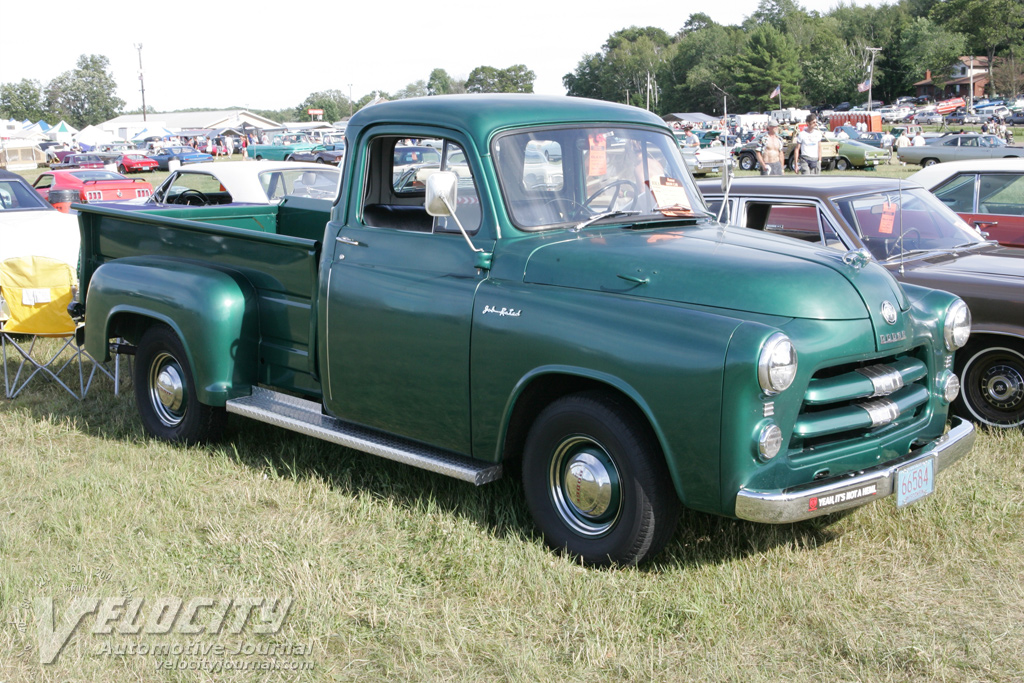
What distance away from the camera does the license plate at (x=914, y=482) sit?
371cm

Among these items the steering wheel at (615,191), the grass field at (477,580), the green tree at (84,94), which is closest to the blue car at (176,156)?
the grass field at (477,580)

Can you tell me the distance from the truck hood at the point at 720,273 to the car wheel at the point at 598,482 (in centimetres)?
50

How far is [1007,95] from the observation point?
294 ft

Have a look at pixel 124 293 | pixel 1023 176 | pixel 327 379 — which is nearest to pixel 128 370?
pixel 124 293

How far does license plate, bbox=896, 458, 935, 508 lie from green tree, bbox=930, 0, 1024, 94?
336 feet

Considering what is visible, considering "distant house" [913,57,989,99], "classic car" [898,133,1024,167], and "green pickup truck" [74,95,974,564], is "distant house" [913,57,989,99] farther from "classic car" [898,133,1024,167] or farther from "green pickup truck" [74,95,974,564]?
"green pickup truck" [74,95,974,564]

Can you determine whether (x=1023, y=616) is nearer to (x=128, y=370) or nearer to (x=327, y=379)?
(x=327, y=379)

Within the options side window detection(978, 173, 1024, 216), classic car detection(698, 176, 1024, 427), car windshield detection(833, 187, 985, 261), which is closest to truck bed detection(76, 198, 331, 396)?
classic car detection(698, 176, 1024, 427)

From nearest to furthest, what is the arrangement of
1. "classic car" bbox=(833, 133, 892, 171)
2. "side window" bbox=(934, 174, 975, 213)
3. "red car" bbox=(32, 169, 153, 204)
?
"side window" bbox=(934, 174, 975, 213) → "red car" bbox=(32, 169, 153, 204) → "classic car" bbox=(833, 133, 892, 171)

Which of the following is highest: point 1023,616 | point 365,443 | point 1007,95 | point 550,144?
point 1007,95

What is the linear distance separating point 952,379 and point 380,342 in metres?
2.66

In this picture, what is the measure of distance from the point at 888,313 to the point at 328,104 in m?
181

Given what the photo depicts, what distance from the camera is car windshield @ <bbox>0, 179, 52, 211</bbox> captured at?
34.1 feet

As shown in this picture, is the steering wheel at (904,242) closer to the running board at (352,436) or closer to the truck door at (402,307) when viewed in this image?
the truck door at (402,307)
